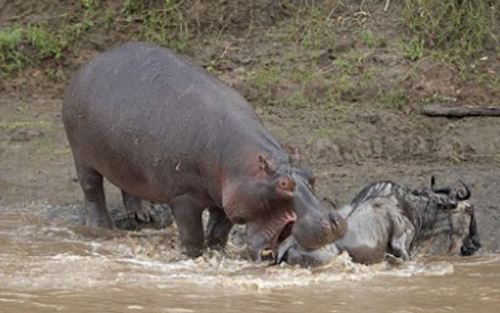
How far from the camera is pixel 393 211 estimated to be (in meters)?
8.04

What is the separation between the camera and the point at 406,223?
804 centimetres

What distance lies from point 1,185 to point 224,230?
2508 mm

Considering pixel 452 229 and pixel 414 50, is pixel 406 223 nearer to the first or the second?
pixel 452 229

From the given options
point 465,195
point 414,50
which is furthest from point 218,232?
point 414,50

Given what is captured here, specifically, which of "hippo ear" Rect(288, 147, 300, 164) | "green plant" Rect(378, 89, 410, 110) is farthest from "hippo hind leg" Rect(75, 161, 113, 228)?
"green plant" Rect(378, 89, 410, 110)

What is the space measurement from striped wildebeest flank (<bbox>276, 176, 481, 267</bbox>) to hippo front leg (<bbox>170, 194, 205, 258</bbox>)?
86 centimetres

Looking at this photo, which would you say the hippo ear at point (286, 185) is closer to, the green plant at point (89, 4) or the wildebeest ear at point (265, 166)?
the wildebeest ear at point (265, 166)

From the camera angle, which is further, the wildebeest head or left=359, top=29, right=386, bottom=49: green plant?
left=359, top=29, right=386, bottom=49: green plant

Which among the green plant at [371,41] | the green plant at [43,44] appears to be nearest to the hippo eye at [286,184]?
the green plant at [371,41]

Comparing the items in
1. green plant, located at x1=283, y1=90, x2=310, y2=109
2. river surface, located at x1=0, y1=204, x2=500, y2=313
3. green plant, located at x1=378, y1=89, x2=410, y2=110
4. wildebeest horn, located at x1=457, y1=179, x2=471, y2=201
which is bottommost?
river surface, located at x1=0, y1=204, x2=500, y2=313

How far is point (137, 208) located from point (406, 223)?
2122mm

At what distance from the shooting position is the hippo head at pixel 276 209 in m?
7.04

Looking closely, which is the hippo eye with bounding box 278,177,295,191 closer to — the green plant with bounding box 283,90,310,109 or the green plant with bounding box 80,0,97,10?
the green plant with bounding box 283,90,310,109

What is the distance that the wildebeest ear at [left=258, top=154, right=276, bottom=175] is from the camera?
7246 millimetres
